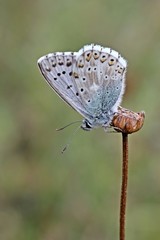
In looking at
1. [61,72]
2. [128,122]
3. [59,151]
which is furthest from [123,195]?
[59,151]

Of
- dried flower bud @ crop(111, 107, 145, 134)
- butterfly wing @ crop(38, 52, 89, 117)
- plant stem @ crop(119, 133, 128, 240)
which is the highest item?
butterfly wing @ crop(38, 52, 89, 117)

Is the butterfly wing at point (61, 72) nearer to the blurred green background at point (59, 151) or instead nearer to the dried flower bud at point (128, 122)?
the dried flower bud at point (128, 122)

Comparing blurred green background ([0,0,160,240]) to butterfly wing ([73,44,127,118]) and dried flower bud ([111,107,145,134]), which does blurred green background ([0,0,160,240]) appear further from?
dried flower bud ([111,107,145,134])

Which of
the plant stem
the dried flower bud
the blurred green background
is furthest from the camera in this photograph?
the blurred green background

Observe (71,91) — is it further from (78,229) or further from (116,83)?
(78,229)

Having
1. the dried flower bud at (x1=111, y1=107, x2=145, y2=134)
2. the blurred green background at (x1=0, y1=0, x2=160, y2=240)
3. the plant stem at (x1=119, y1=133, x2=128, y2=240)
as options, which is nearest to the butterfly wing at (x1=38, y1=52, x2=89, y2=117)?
the dried flower bud at (x1=111, y1=107, x2=145, y2=134)

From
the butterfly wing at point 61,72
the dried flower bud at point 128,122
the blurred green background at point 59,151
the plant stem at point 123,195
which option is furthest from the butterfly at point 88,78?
the blurred green background at point 59,151

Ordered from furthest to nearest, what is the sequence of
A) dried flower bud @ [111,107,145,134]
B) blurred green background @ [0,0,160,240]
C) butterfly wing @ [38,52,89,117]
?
blurred green background @ [0,0,160,240]
butterfly wing @ [38,52,89,117]
dried flower bud @ [111,107,145,134]
